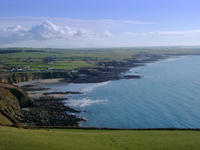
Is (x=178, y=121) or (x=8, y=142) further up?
(x=8, y=142)

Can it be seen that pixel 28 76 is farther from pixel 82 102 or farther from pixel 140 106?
pixel 140 106

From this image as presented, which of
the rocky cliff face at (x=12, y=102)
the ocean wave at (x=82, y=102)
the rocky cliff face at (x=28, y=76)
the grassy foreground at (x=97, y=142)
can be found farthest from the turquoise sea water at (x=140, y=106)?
the rocky cliff face at (x=28, y=76)

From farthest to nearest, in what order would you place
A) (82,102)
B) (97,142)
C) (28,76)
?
(28,76) < (82,102) < (97,142)

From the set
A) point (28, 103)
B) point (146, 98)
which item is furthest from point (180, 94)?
point (28, 103)

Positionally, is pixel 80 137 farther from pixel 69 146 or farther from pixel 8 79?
pixel 8 79

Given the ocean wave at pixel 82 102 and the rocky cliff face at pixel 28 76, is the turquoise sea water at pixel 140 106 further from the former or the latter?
the rocky cliff face at pixel 28 76

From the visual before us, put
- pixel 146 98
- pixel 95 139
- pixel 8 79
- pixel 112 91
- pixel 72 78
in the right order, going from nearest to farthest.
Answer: pixel 95 139
pixel 146 98
pixel 112 91
pixel 8 79
pixel 72 78

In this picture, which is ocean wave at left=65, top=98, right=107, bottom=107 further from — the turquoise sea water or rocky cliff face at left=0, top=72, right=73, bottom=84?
rocky cliff face at left=0, top=72, right=73, bottom=84

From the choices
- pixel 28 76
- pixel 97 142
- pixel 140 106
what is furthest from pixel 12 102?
pixel 28 76

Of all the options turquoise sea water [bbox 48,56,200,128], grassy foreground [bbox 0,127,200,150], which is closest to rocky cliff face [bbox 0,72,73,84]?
turquoise sea water [bbox 48,56,200,128]
